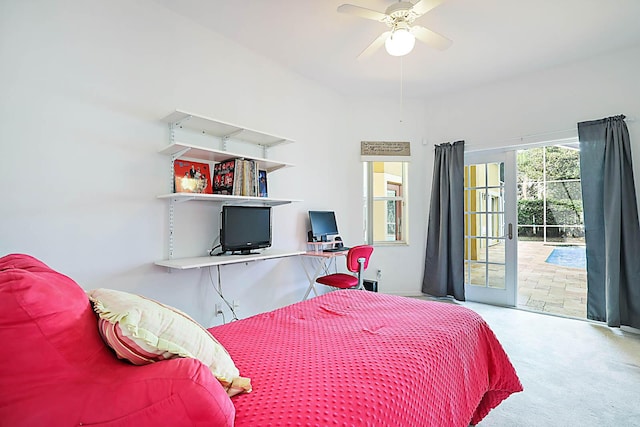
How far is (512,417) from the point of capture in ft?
5.80

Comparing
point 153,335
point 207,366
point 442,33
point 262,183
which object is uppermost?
point 442,33

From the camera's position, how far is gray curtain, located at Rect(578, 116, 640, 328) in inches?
119

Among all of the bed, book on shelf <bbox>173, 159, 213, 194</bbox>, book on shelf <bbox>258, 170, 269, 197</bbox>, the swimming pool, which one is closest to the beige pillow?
the bed

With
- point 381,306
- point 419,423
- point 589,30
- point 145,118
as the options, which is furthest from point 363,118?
point 419,423

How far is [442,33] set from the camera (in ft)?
9.36

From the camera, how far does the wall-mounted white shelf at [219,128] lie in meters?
2.38

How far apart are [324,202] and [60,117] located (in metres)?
2.65

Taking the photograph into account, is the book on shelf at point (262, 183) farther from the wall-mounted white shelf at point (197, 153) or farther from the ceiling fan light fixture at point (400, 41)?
the ceiling fan light fixture at point (400, 41)

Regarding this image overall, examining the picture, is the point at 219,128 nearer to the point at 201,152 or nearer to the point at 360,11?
the point at 201,152

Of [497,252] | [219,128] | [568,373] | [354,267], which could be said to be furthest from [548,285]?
[219,128]

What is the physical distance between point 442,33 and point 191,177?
2582 millimetres

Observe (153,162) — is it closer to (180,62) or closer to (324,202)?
(180,62)

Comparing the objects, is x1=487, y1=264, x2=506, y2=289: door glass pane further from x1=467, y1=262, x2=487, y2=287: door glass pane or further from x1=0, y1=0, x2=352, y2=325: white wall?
x1=0, y1=0, x2=352, y2=325: white wall

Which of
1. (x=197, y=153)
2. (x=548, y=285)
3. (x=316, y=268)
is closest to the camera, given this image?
(x=197, y=153)
